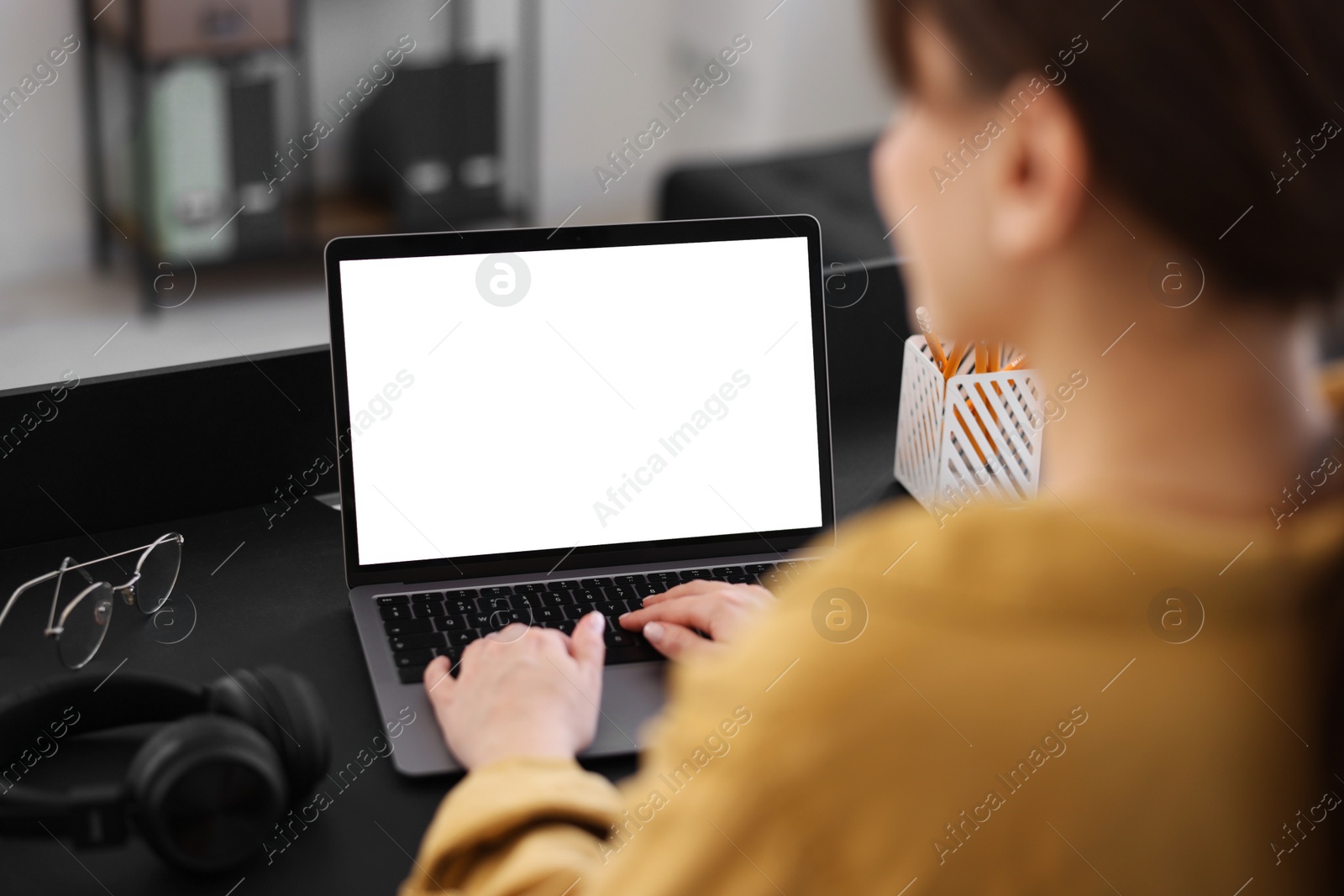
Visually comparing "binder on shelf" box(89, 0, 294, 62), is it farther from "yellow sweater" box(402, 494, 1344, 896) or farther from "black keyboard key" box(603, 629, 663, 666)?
"yellow sweater" box(402, 494, 1344, 896)

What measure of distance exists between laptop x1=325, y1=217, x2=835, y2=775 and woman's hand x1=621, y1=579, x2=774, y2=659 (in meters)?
0.02

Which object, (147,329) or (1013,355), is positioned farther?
Answer: (147,329)

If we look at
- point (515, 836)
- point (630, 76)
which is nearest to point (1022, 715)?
point (515, 836)

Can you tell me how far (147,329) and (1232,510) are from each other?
3251mm

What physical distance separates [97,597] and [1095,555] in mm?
805

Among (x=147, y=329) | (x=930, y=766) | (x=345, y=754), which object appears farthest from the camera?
(x=147, y=329)

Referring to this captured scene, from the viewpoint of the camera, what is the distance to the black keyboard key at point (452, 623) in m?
1.00

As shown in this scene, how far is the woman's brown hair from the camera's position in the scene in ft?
1.35

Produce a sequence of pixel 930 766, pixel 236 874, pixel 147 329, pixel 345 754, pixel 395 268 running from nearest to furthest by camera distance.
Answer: pixel 930 766, pixel 236 874, pixel 345 754, pixel 395 268, pixel 147 329

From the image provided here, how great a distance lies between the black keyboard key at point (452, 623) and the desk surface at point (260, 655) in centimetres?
6

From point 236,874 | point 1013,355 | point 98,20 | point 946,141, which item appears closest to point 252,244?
point 98,20

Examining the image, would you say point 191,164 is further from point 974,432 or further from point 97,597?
point 974,432

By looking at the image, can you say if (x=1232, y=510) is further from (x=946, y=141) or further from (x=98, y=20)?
(x=98, y=20)

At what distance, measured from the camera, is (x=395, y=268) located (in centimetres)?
107
